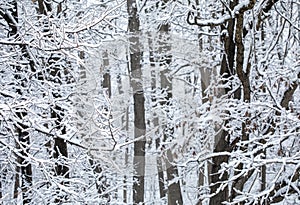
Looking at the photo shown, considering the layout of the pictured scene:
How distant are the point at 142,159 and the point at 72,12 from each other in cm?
385

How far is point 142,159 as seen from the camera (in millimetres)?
10750

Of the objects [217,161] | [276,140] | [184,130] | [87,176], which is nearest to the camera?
[276,140]

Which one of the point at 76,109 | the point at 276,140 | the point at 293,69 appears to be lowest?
the point at 276,140

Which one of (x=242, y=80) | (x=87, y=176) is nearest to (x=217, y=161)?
(x=242, y=80)

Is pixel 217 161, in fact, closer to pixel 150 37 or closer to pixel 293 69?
pixel 293 69

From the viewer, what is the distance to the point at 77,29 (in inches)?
152

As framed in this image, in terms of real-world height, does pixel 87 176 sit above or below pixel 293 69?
below

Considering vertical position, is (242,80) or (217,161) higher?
(242,80)

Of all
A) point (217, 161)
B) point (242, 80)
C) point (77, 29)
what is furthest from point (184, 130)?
point (77, 29)

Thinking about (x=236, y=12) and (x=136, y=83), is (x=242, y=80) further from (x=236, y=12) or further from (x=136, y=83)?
(x=136, y=83)

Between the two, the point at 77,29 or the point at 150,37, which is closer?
the point at 77,29

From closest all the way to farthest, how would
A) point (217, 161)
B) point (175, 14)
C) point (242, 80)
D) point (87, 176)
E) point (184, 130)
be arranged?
point (242, 80)
point (217, 161)
point (184, 130)
point (175, 14)
point (87, 176)

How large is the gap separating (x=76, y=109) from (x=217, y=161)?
2.10m

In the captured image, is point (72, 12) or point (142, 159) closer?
point (72, 12)
